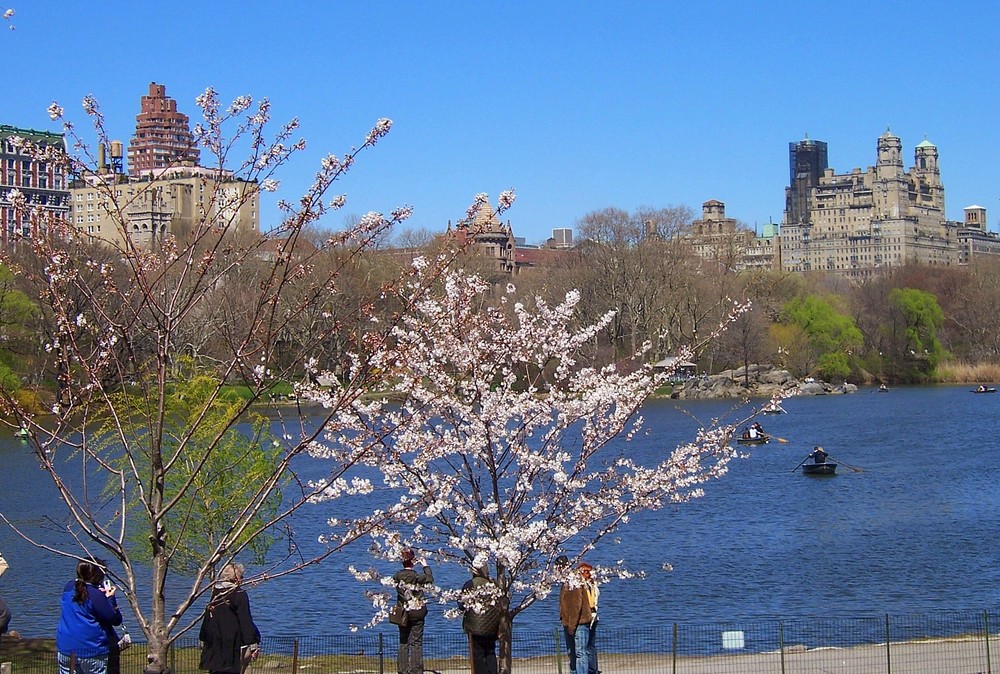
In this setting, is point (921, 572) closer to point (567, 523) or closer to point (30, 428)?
point (567, 523)

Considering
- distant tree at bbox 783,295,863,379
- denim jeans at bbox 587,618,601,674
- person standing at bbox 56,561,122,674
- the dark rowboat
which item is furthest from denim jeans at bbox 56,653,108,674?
distant tree at bbox 783,295,863,379

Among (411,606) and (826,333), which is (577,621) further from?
(826,333)

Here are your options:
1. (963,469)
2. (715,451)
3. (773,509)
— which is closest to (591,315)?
(963,469)

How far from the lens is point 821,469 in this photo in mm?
41406

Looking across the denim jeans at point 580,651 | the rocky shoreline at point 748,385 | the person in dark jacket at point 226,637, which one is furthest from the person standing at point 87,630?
the rocky shoreline at point 748,385

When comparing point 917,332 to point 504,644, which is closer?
point 504,644

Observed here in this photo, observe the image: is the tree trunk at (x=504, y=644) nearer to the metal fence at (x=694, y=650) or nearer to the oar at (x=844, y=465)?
the metal fence at (x=694, y=650)

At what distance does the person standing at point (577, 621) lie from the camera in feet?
41.4

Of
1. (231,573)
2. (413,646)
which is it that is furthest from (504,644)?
(231,573)

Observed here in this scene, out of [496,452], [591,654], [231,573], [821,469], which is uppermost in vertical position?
[821,469]

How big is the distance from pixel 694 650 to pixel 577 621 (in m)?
5.34

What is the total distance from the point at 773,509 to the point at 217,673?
25.7 metres

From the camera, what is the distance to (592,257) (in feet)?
286

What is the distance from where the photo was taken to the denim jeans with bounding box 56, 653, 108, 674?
10367 millimetres
